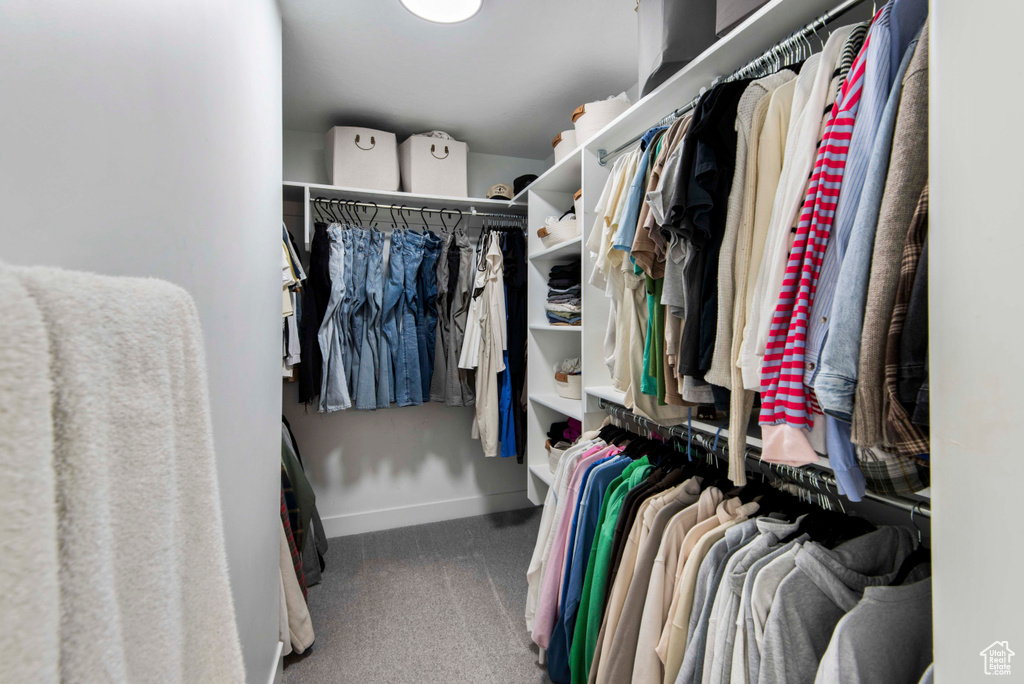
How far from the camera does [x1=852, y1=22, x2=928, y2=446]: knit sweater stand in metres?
0.62

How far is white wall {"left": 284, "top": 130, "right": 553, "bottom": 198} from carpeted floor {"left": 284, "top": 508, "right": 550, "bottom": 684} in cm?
211

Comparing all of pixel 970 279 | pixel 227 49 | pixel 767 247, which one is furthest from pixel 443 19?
pixel 970 279

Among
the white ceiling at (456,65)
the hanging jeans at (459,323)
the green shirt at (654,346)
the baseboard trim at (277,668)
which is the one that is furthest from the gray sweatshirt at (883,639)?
the hanging jeans at (459,323)

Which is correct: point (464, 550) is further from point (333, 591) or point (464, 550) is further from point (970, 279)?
point (970, 279)

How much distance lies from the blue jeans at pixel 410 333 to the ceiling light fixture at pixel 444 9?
3.60ft

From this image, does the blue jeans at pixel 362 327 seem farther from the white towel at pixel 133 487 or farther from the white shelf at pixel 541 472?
the white towel at pixel 133 487

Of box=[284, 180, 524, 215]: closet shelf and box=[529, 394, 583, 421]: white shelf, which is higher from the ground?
box=[284, 180, 524, 215]: closet shelf

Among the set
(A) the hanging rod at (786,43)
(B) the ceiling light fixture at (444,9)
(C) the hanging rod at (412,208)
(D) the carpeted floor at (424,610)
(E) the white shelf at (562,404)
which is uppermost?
(B) the ceiling light fixture at (444,9)

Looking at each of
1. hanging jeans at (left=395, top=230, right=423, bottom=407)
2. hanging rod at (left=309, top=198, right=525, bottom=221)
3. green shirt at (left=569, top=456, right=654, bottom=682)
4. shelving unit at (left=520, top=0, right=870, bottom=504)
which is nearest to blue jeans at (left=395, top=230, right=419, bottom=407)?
hanging jeans at (left=395, top=230, right=423, bottom=407)

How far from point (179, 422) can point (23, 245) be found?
0.20 metres

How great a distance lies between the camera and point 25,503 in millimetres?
229

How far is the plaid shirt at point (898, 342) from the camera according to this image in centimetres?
59

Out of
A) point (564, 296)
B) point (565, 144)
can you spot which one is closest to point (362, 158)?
point (565, 144)

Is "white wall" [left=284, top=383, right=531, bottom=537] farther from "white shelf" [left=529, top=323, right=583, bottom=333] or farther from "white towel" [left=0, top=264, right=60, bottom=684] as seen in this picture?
"white towel" [left=0, top=264, right=60, bottom=684]
